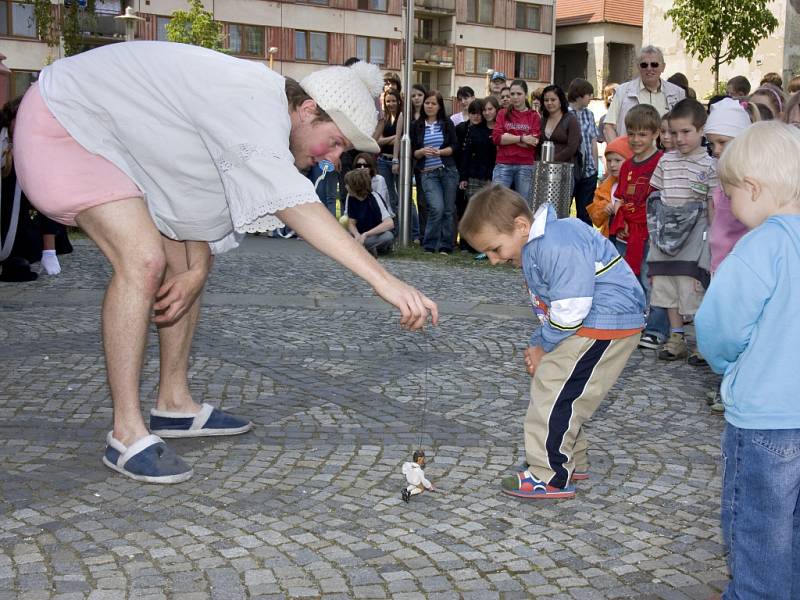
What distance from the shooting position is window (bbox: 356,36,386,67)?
1967 inches

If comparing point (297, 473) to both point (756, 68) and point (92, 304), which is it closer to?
point (92, 304)

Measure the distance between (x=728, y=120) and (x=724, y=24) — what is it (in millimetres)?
21017

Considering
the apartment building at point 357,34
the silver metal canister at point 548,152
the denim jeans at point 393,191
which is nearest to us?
the silver metal canister at point 548,152

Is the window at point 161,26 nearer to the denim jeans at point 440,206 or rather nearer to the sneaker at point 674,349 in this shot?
the denim jeans at point 440,206

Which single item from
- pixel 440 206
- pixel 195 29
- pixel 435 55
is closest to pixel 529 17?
pixel 435 55

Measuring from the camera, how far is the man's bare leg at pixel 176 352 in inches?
180

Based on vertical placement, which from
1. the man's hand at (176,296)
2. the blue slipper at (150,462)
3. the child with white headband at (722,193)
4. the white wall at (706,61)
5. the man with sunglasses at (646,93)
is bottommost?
the blue slipper at (150,462)

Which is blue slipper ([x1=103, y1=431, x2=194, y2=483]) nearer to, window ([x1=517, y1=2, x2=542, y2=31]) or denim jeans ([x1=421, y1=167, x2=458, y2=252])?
denim jeans ([x1=421, y1=167, x2=458, y2=252])

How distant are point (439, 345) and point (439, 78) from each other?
49120mm

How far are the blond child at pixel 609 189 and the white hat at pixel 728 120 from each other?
1571 millimetres

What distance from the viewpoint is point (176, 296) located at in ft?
14.0

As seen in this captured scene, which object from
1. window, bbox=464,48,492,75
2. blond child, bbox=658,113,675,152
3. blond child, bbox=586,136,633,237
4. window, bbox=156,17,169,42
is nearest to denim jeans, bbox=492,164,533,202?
blond child, bbox=586,136,633,237

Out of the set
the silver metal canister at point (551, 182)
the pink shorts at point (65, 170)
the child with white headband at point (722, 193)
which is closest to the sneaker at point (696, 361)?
the child with white headband at point (722, 193)

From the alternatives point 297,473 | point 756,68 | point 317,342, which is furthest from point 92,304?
point 756,68
